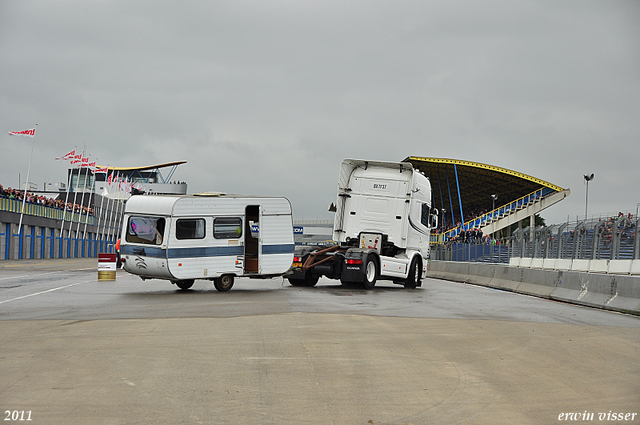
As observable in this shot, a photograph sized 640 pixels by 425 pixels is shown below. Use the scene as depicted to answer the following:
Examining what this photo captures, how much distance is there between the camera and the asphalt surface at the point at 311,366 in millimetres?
5992

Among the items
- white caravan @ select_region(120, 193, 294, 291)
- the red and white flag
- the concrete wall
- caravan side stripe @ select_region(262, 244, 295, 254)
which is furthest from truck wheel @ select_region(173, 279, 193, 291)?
the red and white flag

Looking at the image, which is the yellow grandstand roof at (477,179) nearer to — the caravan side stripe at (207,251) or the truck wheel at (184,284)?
the truck wheel at (184,284)

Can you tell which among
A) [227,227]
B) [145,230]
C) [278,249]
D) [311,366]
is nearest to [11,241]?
[145,230]

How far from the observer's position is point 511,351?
9125 mm

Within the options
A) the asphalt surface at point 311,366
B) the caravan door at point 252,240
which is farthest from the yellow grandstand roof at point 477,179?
the asphalt surface at point 311,366

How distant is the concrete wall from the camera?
15.2 metres

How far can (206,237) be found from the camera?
61.6ft

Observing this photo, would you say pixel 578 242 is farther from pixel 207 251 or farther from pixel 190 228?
pixel 190 228

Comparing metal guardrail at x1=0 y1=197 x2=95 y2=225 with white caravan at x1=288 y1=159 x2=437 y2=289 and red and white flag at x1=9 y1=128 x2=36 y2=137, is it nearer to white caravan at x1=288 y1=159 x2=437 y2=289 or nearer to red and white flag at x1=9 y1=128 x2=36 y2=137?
red and white flag at x1=9 y1=128 x2=36 y2=137

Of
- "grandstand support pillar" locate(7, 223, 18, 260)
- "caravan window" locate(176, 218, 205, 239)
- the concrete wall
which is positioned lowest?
"grandstand support pillar" locate(7, 223, 18, 260)

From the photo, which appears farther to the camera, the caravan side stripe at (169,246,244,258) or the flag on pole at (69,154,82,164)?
the flag on pole at (69,154,82,164)

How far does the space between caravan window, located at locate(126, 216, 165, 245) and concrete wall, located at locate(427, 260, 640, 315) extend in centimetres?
1080

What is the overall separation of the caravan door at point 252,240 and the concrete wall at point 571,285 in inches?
324

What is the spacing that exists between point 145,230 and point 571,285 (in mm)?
11370
